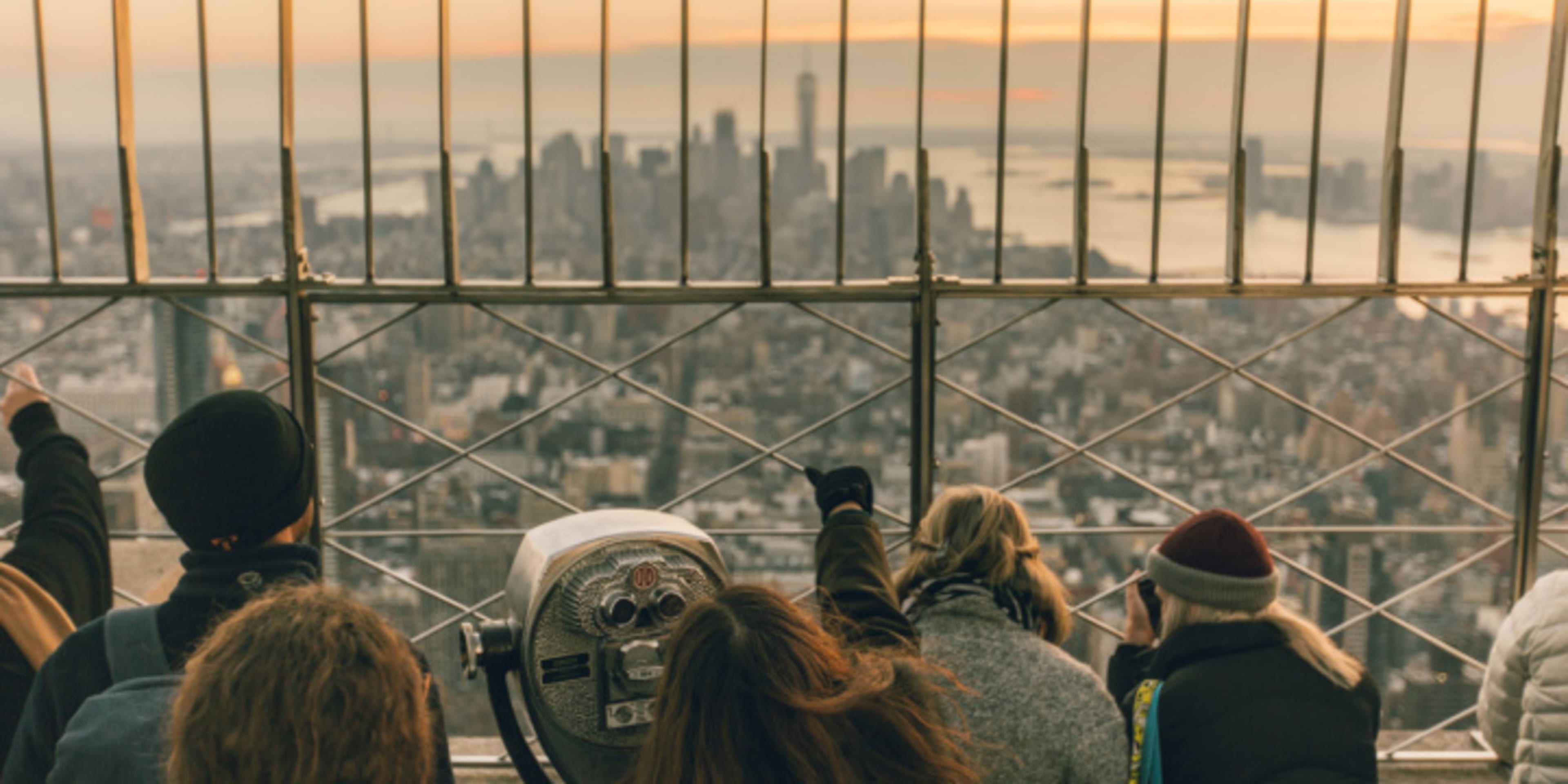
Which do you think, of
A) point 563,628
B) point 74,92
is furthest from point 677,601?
point 74,92

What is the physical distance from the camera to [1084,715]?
2.44 metres

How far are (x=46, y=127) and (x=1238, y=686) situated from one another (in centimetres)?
335

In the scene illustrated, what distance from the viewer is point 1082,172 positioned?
4.12m

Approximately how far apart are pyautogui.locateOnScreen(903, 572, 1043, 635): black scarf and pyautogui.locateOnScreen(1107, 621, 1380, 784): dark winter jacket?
234 millimetres

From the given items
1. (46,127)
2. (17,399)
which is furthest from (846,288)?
(46,127)

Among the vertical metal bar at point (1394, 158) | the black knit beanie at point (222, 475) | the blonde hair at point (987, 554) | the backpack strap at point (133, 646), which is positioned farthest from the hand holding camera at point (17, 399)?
the vertical metal bar at point (1394, 158)

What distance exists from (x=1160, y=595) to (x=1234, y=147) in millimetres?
1909

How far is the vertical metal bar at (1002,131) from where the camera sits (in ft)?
13.4

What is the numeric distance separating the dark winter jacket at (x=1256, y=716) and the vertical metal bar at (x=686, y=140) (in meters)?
1.98

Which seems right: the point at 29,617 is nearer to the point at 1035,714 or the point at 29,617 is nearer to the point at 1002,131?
the point at 1035,714

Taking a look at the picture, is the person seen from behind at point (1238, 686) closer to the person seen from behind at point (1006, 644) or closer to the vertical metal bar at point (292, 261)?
the person seen from behind at point (1006, 644)

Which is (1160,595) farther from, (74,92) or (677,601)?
(74,92)

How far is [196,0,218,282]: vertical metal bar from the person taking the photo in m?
3.98

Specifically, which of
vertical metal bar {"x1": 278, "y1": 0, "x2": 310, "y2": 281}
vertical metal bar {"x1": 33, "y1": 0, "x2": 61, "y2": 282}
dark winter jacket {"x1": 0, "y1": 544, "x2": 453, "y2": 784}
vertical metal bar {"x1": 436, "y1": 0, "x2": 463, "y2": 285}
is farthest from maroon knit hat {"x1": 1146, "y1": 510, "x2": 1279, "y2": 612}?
vertical metal bar {"x1": 33, "y1": 0, "x2": 61, "y2": 282}
